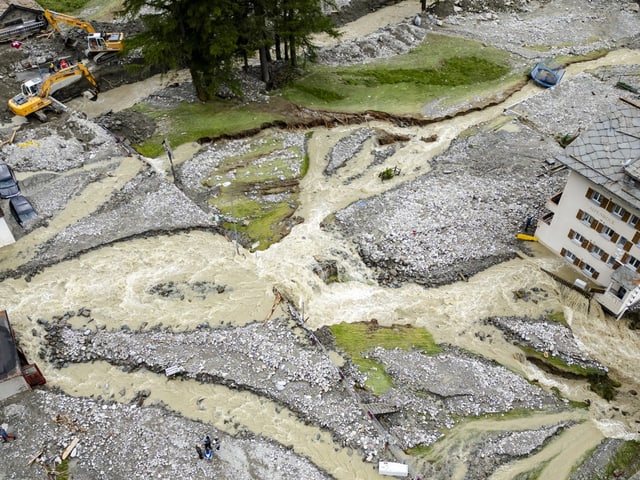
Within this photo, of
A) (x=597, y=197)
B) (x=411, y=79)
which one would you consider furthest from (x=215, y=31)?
(x=597, y=197)

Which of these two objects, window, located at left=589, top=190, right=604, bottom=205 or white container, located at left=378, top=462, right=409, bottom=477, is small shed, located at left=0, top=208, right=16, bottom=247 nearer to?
white container, located at left=378, top=462, right=409, bottom=477

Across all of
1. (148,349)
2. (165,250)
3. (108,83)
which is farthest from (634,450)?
(108,83)

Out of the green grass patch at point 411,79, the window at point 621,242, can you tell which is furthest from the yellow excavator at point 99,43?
the window at point 621,242

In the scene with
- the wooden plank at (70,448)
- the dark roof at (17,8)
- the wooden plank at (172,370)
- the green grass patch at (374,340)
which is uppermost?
the dark roof at (17,8)

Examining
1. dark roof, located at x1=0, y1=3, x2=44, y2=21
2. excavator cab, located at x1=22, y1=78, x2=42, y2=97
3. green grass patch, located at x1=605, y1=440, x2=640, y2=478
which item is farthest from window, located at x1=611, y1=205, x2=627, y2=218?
dark roof, located at x1=0, y1=3, x2=44, y2=21

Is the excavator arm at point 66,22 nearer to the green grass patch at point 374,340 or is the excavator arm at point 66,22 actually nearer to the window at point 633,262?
the green grass patch at point 374,340

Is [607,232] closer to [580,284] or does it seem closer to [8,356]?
[580,284]
